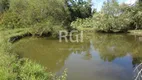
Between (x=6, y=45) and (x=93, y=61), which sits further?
(x=93, y=61)

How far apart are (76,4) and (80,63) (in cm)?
3477

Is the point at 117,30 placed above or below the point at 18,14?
below

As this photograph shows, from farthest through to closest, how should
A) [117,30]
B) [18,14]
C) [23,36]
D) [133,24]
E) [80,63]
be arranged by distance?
[133,24], [117,30], [18,14], [23,36], [80,63]

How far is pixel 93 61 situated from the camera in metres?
12.2

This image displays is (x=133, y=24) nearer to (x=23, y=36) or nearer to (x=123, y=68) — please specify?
(x=23, y=36)

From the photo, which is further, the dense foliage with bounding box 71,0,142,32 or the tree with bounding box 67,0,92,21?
the tree with bounding box 67,0,92,21

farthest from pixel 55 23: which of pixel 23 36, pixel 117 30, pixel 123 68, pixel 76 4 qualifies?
pixel 76 4

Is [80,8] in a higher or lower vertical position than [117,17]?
higher

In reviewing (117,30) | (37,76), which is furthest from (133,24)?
(37,76)

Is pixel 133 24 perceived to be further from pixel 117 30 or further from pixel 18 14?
pixel 18 14

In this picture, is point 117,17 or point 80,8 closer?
point 117,17

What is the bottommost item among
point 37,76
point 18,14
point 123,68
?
point 123,68

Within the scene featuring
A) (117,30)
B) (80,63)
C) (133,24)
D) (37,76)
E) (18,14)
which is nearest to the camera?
(37,76)

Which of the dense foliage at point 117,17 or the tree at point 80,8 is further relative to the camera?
the tree at point 80,8
